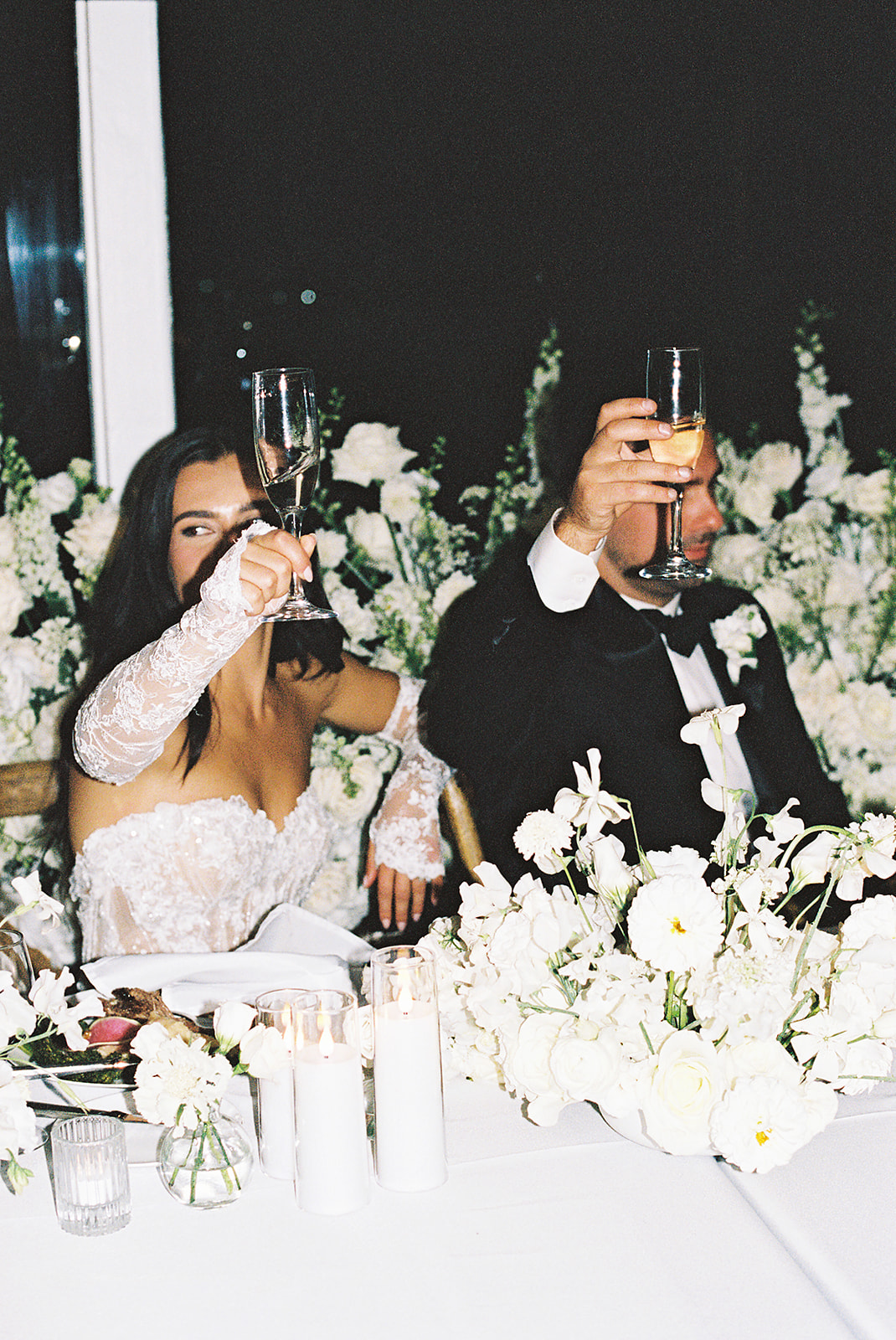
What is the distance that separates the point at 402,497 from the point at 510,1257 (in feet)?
5.64

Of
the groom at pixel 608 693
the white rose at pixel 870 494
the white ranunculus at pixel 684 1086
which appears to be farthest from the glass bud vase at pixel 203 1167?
the white rose at pixel 870 494

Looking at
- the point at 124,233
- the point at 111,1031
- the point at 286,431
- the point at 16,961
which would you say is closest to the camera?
the point at 16,961

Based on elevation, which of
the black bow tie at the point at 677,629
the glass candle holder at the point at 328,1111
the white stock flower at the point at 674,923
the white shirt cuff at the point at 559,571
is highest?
the white shirt cuff at the point at 559,571

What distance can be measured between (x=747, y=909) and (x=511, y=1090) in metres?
0.32

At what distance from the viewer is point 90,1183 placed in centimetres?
96

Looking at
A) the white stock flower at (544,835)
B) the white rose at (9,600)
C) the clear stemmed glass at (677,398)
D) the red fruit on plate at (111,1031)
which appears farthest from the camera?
the white rose at (9,600)

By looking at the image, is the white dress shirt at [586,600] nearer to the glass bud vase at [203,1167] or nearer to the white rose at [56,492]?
the white rose at [56,492]

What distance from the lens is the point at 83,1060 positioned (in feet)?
4.17

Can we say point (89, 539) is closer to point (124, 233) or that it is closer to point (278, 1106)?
point (124, 233)

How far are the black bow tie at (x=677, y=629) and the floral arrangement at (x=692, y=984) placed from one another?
1.30m

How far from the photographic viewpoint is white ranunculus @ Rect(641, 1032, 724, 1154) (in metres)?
0.97

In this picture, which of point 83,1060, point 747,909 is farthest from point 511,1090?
point 83,1060

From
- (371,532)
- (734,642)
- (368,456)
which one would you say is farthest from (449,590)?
(734,642)

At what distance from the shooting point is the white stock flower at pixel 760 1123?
3.09ft
